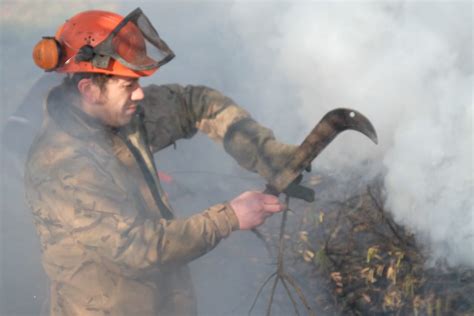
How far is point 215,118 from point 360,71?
3.05m

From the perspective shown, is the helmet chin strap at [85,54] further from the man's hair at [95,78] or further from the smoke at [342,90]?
the smoke at [342,90]

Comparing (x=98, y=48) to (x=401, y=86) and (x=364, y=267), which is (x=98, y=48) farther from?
(x=401, y=86)

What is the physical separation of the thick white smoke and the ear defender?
9.94 ft

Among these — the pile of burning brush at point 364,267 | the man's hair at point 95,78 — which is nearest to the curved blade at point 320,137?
the man's hair at point 95,78

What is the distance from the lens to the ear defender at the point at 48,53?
3209 millimetres

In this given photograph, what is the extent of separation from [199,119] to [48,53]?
1.15 meters

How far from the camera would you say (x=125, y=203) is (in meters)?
3.22

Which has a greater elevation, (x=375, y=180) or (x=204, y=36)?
(x=204, y=36)

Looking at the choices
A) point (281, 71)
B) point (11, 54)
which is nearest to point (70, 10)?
point (11, 54)

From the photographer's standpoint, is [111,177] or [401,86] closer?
[111,177]

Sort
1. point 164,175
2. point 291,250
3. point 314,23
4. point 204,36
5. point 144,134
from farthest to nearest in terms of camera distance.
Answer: point 204,36 → point 314,23 → point 164,175 → point 291,250 → point 144,134

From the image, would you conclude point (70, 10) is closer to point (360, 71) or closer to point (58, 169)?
point (360, 71)

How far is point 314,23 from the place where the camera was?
272 inches

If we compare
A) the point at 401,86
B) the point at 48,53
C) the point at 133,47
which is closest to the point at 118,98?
the point at 133,47
